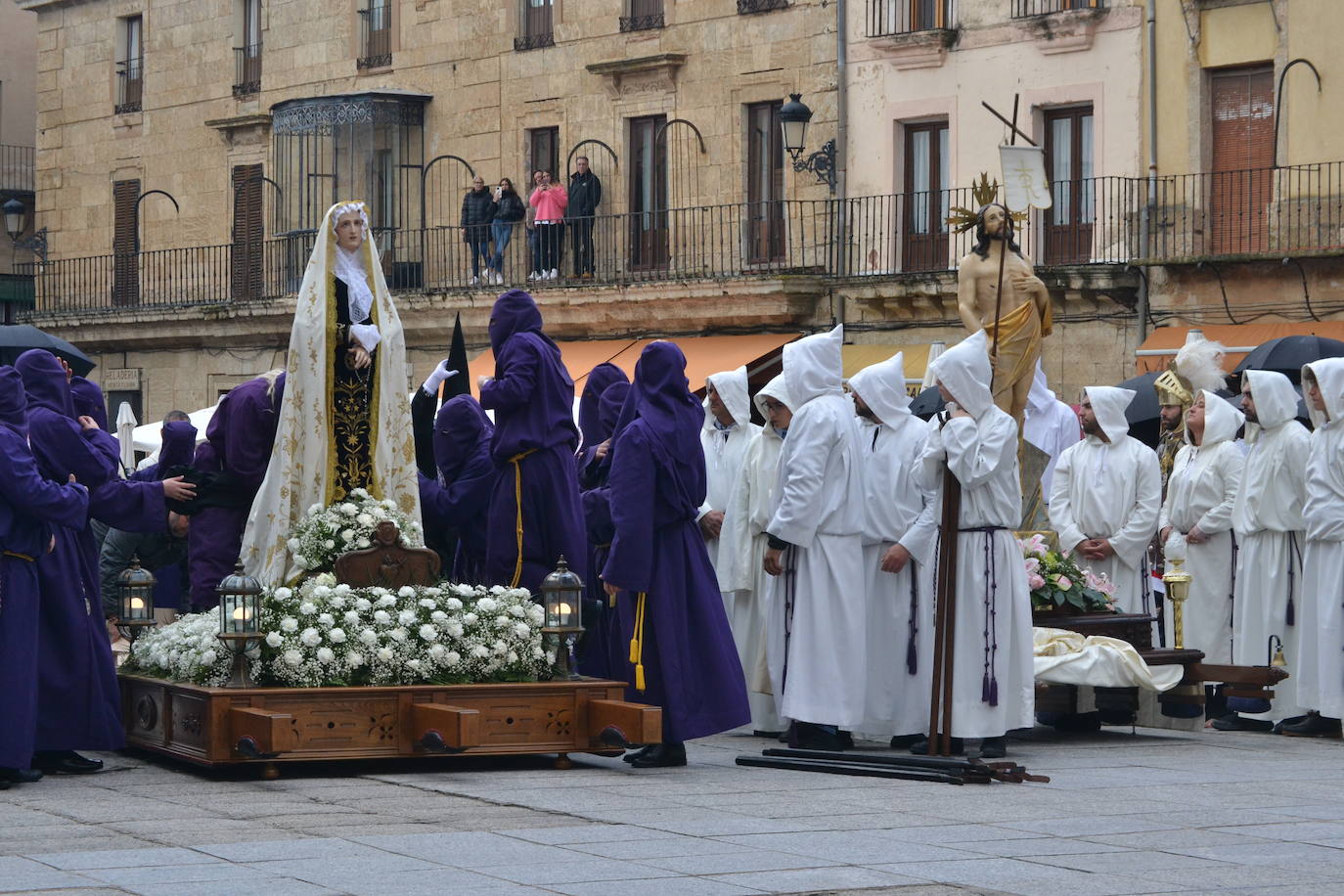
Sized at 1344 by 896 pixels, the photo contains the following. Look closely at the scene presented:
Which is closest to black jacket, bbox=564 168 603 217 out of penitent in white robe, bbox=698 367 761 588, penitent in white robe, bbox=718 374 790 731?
penitent in white robe, bbox=698 367 761 588

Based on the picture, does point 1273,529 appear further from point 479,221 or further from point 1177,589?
point 479,221

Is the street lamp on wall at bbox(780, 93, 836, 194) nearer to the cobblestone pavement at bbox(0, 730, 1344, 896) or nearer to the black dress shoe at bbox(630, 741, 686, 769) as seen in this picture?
the cobblestone pavement at bbox(0, 730, 1344, 896)

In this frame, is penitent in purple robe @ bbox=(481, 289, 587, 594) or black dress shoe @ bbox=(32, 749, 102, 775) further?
penitent in purple robe @ bbox=(481, 289, 587, 594)

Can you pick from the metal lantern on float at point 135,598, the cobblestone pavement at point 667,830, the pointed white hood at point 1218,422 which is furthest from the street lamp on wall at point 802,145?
the cobblestone pavement at point 667,830

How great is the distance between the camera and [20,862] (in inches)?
296

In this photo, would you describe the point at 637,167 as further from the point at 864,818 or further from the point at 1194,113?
the point at 864,818

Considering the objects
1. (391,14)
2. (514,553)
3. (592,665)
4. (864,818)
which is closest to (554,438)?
(514,553)

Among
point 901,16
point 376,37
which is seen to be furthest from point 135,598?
point 376,37

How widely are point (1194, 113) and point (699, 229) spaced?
286 inches

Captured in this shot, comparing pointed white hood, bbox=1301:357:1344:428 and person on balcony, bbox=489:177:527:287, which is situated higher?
person on balcony, bbox=489:177:527:287

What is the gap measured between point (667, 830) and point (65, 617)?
3.41 m

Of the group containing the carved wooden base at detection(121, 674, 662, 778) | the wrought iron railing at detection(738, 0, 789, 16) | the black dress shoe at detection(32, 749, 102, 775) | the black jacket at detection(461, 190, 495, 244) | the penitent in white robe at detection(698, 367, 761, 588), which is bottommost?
the black dress shoe at detection(32, 749, 102, 775)

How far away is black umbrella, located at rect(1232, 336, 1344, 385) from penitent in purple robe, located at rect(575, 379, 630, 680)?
20.3 feet

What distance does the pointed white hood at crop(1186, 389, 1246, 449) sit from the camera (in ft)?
46.4
